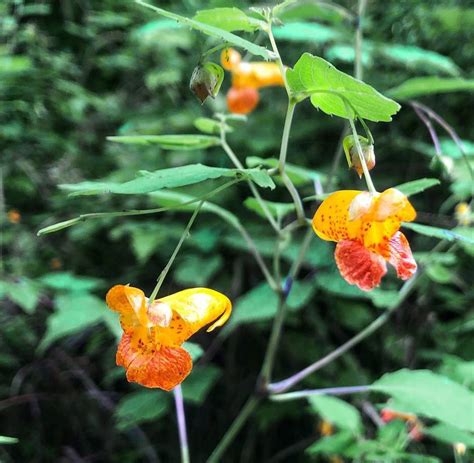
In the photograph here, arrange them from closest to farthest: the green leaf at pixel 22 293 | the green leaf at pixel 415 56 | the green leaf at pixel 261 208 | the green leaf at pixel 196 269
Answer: the green leaf at pixel 261 208 → the green leaf at pixel 22 293 → the green leaf at pixel 415 56 → the green leaf at pixel 196 269

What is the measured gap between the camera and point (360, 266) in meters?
0.69

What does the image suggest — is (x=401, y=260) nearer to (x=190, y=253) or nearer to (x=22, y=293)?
(x=22, y=293)

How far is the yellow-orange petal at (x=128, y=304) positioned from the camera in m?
0.68

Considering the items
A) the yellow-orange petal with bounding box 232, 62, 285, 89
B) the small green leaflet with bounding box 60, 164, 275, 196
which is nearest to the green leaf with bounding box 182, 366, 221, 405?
the yellow-orange petal with bounding box 232, 62, 285, 89

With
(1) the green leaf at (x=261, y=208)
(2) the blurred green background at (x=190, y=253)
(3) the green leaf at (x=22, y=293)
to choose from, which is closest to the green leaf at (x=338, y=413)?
(2) the blurred green background at (x=190, y=253)

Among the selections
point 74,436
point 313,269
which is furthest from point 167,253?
point 74,436

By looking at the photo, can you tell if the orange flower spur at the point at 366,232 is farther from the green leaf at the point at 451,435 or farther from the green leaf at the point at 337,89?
the green leaf at the point at 451,435

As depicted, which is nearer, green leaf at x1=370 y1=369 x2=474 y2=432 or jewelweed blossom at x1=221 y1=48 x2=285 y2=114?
green leaf at x1=370 y1=369 x2=474 y2=432

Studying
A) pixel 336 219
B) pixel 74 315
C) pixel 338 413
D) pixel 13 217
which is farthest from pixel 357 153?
pixel 13 217

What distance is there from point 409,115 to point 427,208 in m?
0.34

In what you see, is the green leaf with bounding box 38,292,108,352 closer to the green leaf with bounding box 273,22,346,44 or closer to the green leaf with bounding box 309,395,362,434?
→ the green leaf with bounding box 309,395,362,434

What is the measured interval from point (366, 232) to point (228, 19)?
0.96 ft

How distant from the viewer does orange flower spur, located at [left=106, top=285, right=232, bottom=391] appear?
682 mm

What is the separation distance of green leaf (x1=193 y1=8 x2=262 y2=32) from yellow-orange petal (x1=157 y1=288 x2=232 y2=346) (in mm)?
311
